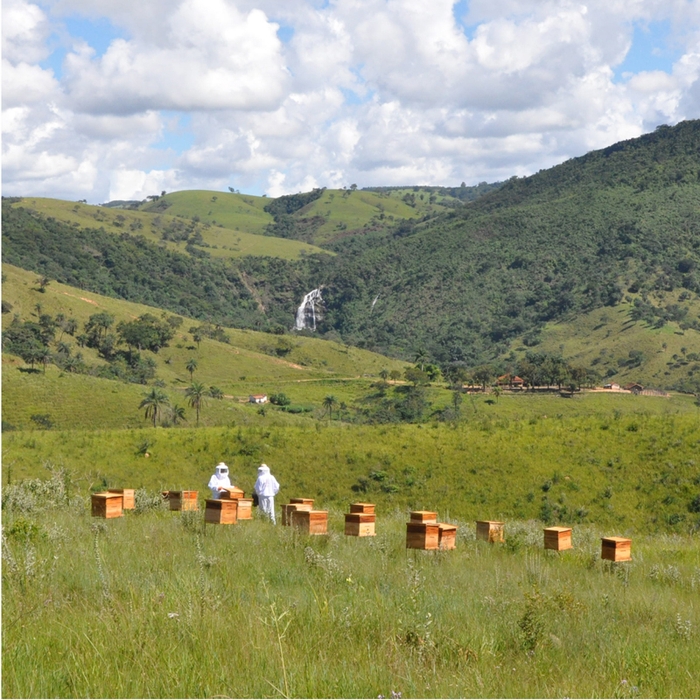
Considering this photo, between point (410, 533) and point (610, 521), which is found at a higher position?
point (410, 533)

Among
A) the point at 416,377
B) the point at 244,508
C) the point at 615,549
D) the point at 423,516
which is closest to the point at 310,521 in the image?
the point at 423,516

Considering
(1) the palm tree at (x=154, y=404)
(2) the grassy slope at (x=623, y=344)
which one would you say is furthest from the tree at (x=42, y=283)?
(2) the grassy slope at (x=623, y=344)

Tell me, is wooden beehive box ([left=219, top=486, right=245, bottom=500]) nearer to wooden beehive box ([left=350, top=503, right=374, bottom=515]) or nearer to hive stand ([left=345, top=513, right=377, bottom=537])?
wooden beehive box ([left=350, top=503, right=374, bottom=515])

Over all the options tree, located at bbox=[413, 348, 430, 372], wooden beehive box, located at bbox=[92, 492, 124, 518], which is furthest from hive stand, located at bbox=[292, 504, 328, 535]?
tree, located at bbox=[413, 348, 430, 372]

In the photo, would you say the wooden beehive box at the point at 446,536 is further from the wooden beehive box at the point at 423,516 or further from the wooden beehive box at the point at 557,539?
the wooden beehive box at the point at 557,539

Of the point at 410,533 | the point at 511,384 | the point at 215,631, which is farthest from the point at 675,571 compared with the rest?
the point at 511,384

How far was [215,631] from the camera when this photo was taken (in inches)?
239

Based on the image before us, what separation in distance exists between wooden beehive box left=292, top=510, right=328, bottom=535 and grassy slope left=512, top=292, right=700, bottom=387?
351 feet

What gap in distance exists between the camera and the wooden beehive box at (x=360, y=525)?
11.6 meters

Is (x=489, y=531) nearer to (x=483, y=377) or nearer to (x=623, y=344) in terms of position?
(x=483, y=377)

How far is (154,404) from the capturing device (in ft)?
239

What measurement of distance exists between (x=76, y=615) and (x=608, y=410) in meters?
85.8

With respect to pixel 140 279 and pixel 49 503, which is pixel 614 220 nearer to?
pixel 140 279

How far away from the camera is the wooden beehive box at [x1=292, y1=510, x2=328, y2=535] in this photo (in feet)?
37.6
